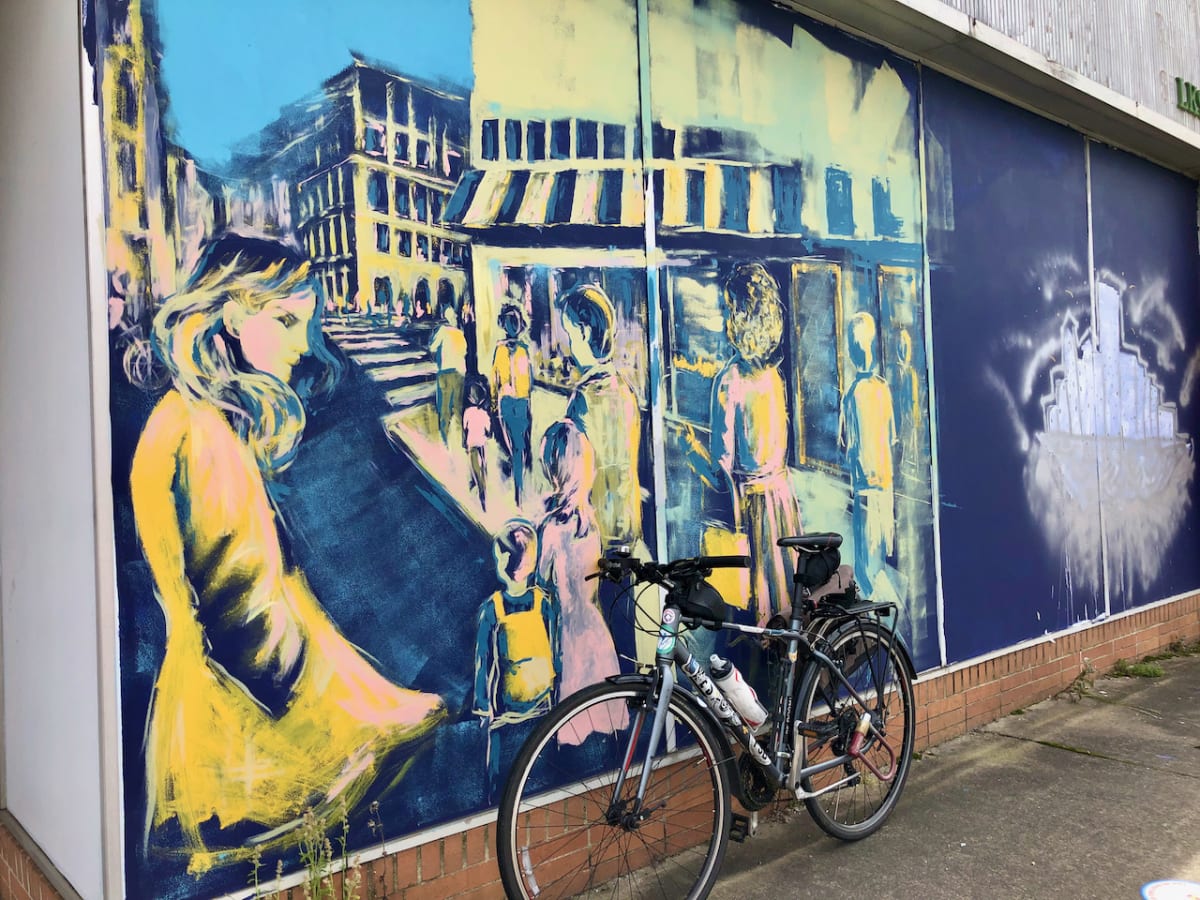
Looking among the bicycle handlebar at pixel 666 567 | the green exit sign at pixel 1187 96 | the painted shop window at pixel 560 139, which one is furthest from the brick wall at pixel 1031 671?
the green exit sign at pixel 1187 96

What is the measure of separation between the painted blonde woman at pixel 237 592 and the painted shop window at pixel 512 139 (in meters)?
0.92

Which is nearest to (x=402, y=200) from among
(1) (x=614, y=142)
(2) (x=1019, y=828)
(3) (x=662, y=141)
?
(1) (x=614, y=142)

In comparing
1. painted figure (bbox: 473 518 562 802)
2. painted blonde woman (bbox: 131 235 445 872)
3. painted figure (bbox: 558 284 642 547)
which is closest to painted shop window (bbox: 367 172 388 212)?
painted blonde woman (bbox: 131 235 445 872)

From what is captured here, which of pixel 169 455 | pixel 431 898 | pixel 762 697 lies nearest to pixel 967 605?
pixel 762 697

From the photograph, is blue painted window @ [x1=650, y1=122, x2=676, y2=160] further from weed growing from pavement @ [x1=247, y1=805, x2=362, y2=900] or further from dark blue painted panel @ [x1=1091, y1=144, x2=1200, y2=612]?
dark blue painted panel @ [x1=1091, y1=144, x2=1200, y2=612]

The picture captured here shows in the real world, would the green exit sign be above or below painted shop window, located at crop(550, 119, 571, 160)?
above

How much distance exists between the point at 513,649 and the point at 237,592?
100cm

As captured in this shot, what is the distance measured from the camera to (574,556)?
3533 millimetres

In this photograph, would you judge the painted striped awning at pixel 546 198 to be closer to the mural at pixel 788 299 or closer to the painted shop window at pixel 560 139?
the painted shop window at pixel 560 139

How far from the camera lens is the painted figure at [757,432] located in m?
4.10

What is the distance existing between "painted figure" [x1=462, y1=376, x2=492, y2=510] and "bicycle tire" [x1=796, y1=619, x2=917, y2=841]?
59.6 inches

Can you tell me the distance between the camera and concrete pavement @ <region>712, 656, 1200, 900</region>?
352 centimetres

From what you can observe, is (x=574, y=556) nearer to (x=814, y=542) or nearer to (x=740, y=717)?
(x=740, y=717)

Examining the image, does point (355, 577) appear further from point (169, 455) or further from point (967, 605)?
point (967, 605)
